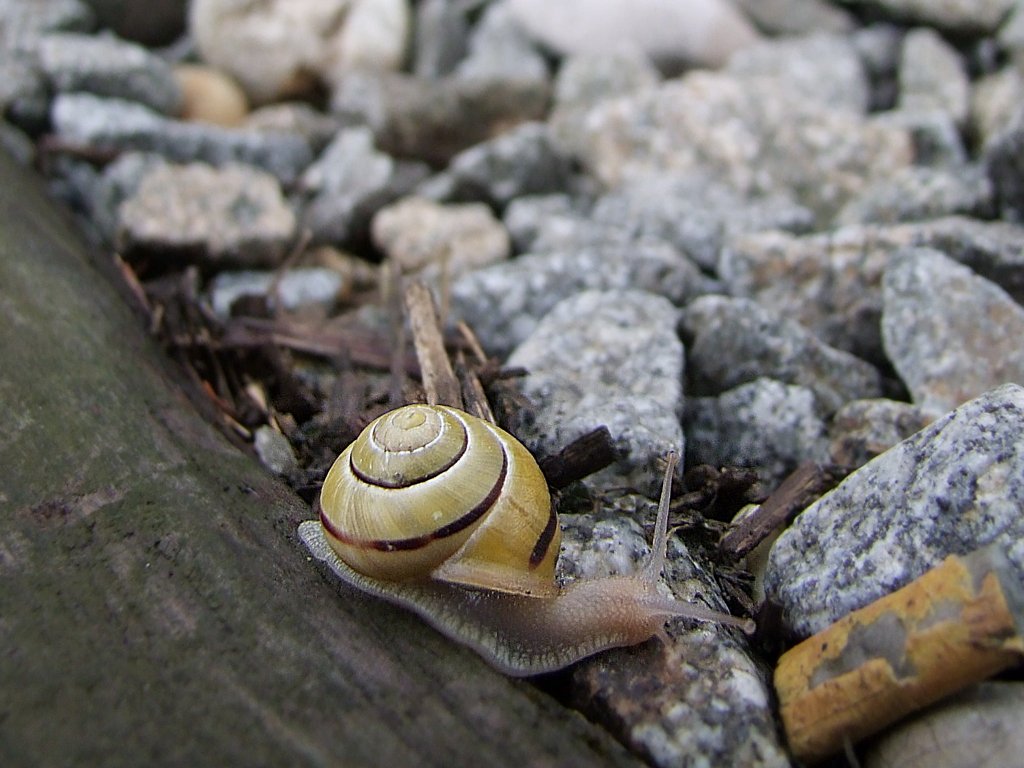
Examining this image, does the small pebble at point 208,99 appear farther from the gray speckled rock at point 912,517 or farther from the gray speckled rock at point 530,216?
the gray speckled rock at point 912,517

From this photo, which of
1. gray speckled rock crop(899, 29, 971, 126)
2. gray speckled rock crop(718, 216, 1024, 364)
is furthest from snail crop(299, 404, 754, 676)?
gray speckled rock crop(899, 29, 971, 126)

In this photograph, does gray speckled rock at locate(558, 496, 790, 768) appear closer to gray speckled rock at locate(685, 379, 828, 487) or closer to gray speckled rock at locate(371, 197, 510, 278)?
gray speckled rock at locate(685, 379, 828, 487)

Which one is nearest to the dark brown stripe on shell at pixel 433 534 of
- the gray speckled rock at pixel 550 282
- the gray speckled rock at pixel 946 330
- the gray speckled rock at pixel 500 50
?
the gray speckled rock at pixel 550 282

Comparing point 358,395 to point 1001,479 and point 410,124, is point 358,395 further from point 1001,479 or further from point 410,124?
point 410,124

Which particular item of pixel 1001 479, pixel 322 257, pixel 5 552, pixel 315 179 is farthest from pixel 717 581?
pixel 315 179

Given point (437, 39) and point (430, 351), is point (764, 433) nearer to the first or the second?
point (430, 351)

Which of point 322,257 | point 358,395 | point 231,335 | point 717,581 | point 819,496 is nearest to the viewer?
point 717,581
